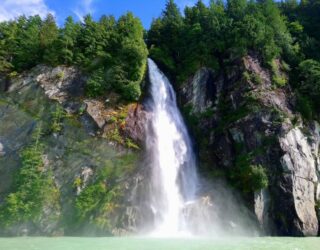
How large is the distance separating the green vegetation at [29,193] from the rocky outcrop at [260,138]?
11.9 m

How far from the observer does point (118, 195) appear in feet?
80.3

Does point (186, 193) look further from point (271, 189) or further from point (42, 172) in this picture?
point (42, 172)

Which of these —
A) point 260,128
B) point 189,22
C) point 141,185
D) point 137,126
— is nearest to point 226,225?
point 141,185

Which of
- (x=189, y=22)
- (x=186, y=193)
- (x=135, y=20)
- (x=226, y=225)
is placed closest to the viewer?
(x=226, y=225)

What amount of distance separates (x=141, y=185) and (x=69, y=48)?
16.0 metres

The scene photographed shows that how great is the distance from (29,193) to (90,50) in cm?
1511

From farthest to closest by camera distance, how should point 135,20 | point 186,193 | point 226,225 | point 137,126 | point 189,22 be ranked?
point 189,22
point 135,20
point 137,126
point 186,193
point 226,225

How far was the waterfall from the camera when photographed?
958 inches

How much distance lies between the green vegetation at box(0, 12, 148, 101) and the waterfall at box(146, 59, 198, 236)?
2.69 metres

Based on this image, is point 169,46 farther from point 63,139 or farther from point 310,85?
point 63,139

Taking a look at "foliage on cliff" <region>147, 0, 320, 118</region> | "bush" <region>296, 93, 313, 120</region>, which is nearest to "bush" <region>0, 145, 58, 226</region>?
"foliage on cliff" <region>147, 0, 320, 118</region>

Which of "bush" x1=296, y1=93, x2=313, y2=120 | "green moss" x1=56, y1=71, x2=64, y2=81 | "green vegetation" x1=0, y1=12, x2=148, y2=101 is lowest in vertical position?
"bush" x1=296, y1=93, x2=313, y2=120

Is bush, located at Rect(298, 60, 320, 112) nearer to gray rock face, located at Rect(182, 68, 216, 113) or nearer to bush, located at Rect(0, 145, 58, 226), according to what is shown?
gray rock face, located at Rect(182, 68, 216, 113)

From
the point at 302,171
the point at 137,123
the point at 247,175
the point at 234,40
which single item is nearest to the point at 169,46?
the point at 234,40
